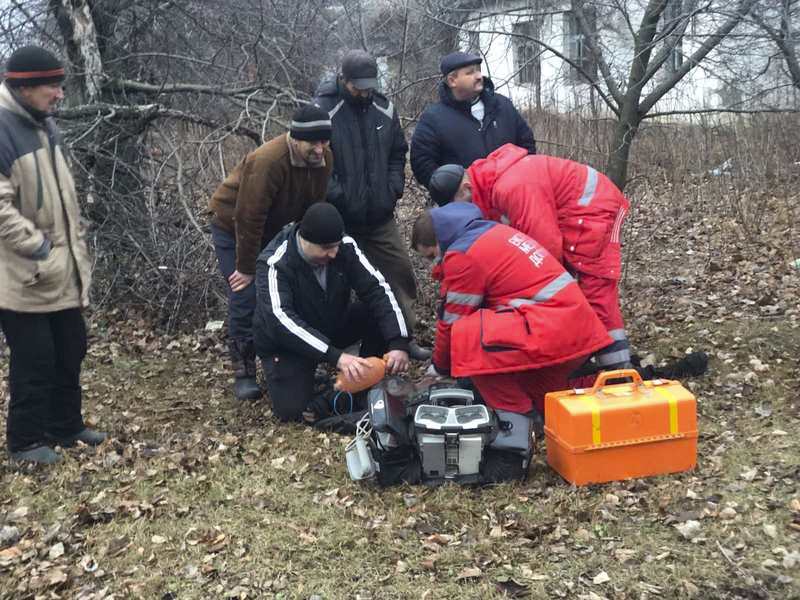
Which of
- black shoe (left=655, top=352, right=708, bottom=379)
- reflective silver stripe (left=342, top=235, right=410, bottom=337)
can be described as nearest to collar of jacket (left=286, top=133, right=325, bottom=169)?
reflective silver stripe (left=342, top=235, right=410, bottom=337)

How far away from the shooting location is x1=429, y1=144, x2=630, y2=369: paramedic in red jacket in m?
4.64

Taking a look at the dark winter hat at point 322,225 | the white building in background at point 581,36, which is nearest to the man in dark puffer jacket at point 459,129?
the white building in background at point 581,36

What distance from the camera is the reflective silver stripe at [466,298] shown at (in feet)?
14.3

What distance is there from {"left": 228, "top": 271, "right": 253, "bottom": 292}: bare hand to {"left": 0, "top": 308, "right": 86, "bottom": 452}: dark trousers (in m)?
1.13

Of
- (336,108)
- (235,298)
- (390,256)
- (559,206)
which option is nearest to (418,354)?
(390,256)

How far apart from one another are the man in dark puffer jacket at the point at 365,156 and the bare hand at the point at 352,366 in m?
0.89

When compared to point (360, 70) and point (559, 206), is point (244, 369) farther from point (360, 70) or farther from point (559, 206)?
point (559, 206)

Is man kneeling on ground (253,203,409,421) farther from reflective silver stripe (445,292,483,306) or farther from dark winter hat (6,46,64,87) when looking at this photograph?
dark winter hat (6,46,64,87)

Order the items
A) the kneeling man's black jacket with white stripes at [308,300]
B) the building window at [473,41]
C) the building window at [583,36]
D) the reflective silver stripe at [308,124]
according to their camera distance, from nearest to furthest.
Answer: the kneeling man's black jacket with white stripes at [308,300] < the reflective silver stripe at [308,124] < the building window at [583,36] < the building window at [473,41]

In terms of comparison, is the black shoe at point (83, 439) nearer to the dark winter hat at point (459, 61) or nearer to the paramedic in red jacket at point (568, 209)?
the paramedic in red jacket at point (568, 209)

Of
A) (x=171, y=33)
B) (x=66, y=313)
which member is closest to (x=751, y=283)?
(x=66, y=313)

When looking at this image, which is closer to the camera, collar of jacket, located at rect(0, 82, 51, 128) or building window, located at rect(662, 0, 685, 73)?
collar of jacket, located at rect(0, 82, 51, 128)

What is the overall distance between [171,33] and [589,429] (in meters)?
6.87

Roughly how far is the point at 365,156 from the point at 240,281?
1.13m
